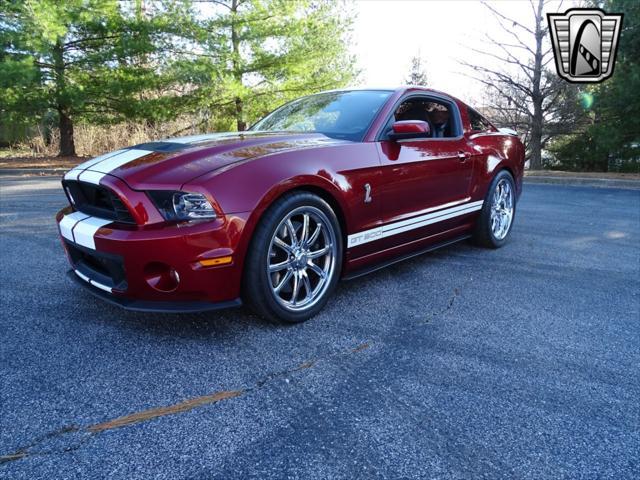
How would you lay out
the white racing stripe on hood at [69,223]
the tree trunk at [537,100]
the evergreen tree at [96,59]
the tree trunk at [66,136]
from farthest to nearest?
the tree trunk at [66,136] → the tree trunk at [537,100] → the evergreen tree at [96,59] → the white racing stripe on hood at [69,223]

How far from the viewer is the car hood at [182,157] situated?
2365 millimetres

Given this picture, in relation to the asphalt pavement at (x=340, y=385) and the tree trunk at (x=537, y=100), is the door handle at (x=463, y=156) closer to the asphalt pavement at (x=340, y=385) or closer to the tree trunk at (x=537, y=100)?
the asphalt pavement at (x=340, y=385)

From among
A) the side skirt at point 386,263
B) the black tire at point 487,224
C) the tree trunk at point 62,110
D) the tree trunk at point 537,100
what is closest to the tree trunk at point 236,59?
the tree trunk at point 62,110

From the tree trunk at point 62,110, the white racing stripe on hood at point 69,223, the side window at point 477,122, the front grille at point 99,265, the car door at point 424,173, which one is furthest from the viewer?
the tree trunk at point 62,110

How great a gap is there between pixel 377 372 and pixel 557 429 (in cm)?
78

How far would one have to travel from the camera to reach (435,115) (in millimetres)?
4129

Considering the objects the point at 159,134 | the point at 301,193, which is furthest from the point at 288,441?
the point at 159,134

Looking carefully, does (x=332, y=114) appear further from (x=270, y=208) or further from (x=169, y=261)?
(x=169, y=261)

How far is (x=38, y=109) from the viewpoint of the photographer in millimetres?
14398

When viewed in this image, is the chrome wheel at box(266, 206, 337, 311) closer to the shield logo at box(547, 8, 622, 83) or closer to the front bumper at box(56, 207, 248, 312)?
the front bumper at box(56, 207, 248, 312)

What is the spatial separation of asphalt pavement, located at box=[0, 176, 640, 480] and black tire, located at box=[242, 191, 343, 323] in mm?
111

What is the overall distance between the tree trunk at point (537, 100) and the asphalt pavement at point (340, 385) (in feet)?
43.5

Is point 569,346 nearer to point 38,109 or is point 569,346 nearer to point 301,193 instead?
point 301,193

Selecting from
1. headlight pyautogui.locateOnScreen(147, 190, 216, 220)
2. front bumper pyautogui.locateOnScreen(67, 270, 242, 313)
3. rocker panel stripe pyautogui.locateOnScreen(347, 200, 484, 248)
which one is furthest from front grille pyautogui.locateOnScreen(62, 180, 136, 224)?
rocker panel stripe pyautogui.locateOnScreen(347, 200, 484, 248)
